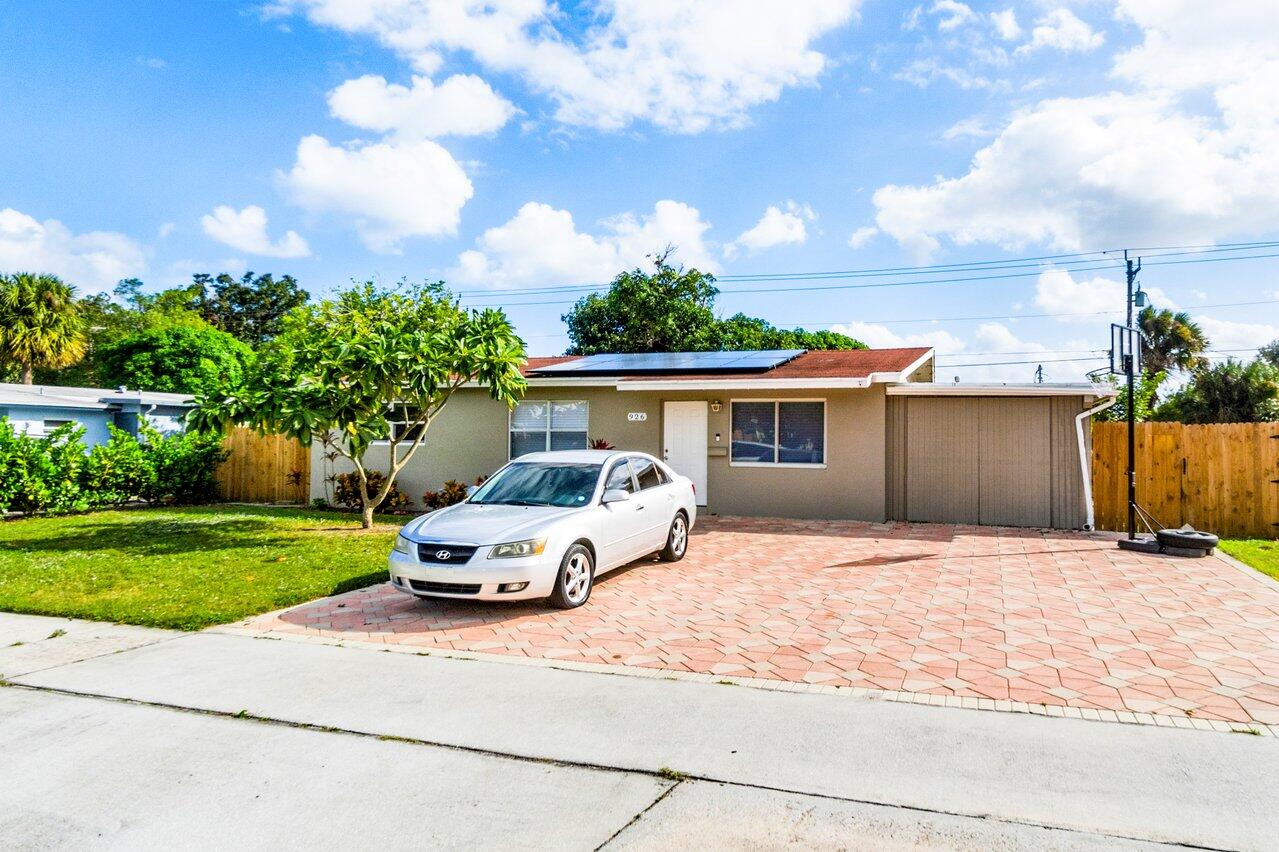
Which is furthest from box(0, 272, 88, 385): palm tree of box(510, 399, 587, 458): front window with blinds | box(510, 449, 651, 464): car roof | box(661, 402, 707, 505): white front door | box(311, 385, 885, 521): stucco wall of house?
box(510, 449, 651, 464): car roof

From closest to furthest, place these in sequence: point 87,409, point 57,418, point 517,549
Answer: point 517,549
point 57,418
point 87,409

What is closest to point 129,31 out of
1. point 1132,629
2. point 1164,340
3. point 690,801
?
point 690,801

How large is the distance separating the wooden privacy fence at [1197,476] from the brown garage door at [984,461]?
141 cm

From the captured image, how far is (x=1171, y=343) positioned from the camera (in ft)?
97.1

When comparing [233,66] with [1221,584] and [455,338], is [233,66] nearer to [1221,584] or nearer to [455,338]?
[455,338]

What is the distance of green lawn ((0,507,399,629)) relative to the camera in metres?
7.67

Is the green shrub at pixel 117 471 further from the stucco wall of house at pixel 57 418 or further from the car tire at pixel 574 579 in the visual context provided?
the car tire at pixel 574 579

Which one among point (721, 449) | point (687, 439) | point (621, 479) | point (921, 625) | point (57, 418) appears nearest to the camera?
point (921, 625)

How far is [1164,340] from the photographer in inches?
1173

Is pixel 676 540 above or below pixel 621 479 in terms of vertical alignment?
below

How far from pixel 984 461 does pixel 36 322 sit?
35.0 meters

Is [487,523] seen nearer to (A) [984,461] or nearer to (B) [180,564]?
(B) [180,564]

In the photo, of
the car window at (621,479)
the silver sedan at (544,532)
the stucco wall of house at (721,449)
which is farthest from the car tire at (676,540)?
the stucco wall of house at (721,449)

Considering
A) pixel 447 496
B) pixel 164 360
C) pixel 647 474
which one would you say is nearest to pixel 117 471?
pixel 447 496
